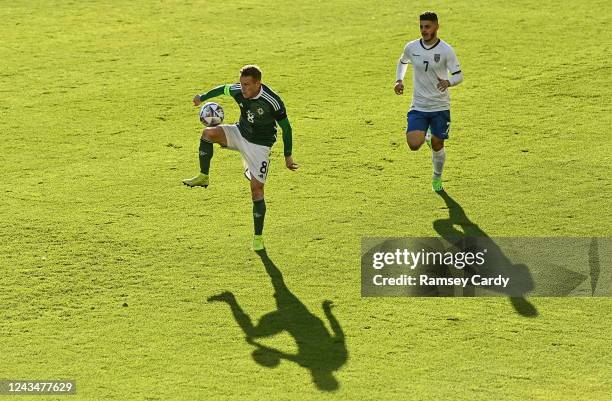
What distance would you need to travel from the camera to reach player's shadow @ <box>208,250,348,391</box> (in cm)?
1127

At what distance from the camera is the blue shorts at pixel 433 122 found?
15.5m

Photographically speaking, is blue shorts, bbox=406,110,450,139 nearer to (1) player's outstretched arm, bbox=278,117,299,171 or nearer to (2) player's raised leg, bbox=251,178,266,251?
(1) player's outstretched arm, bbox=278,117,299,171

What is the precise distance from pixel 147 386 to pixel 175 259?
10.6ft

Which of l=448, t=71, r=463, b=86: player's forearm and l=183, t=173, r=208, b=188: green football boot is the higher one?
l=448, t=71, r=463, b=86: player's forearm

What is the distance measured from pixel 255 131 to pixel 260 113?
30 cm

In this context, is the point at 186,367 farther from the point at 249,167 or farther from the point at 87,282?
the point at 249,167

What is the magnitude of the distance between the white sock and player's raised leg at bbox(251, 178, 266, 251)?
2.99 metres

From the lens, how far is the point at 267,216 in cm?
1526

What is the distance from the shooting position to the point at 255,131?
14078 millimetres

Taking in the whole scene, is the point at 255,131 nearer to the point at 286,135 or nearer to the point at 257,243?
the point at 286,135

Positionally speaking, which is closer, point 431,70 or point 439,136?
point 431,70

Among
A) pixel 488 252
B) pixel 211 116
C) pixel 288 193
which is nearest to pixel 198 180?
pixel 211 116

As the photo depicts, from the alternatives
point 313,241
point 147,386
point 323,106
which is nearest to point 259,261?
point 313,241

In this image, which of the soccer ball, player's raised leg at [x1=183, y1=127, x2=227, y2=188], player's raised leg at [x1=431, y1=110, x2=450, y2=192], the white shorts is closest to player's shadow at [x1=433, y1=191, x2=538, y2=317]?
player's raised leg at [x1=431, y1=110, x2=450, y2=192]
